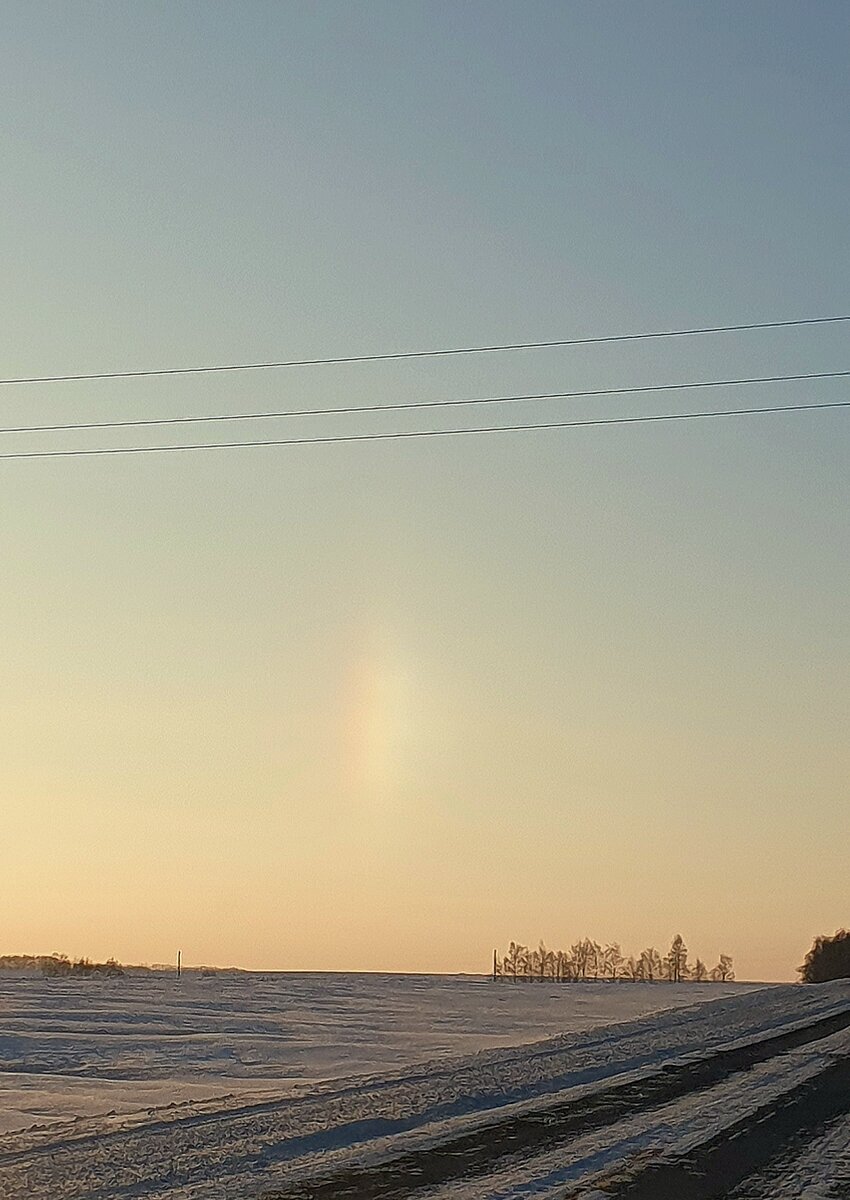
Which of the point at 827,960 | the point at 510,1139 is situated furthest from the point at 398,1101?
the point at 827,960

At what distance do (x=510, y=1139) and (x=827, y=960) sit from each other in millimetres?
71078

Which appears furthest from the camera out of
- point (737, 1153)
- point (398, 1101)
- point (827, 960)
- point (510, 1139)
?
point (827, 960)

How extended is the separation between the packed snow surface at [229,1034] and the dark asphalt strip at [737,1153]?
6.01m

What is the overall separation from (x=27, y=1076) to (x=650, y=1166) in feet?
35.6

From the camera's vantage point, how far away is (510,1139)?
39.5ft

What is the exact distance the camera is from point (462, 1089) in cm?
1595

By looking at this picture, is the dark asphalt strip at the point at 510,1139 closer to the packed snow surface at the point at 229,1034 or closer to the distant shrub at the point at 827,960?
the packed snow surface at the point at 229,1034

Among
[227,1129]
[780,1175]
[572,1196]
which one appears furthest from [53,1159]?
[780,1175]

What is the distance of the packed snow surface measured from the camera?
17141 mm

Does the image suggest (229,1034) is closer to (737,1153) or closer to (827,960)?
(737,1153)

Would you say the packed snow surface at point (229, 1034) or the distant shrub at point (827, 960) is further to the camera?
the distant shrub at point (827, 960)

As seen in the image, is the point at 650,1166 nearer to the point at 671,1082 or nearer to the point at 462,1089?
the point at 462,1089

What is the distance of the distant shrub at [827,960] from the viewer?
249 ft

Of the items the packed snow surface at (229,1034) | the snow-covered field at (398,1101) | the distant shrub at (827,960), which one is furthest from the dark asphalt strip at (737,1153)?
the distant shrub at (827,960)
